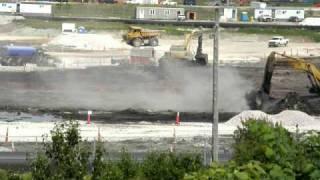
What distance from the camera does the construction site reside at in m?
33.7

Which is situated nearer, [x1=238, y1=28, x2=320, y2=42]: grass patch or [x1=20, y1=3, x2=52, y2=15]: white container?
[x1=238, y1=28, x2=320, y2=42]: grass patch

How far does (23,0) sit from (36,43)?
37.0 metres

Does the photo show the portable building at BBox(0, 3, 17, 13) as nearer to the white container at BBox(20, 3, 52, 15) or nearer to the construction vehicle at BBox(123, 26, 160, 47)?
the white container at BBox(20, 3, 52, 15)

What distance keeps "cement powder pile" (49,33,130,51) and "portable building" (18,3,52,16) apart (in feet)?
63.9

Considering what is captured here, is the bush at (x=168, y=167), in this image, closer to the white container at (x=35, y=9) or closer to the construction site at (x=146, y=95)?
the construction site at (x=146, y=95)

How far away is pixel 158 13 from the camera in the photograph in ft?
337

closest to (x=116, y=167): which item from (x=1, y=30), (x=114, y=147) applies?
(x=114, y=147)

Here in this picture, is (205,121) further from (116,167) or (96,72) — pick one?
(116,167)

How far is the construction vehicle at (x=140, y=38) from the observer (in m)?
77.2

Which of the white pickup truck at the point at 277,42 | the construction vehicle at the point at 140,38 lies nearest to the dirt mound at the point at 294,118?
the construction vehicle at the point at 140,38

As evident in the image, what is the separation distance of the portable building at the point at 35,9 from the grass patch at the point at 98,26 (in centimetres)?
643

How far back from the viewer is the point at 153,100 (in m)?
45.8

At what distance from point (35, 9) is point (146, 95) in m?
58.4

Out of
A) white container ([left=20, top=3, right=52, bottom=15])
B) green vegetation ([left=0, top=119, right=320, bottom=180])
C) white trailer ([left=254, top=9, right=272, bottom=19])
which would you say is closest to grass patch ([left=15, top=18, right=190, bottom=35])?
white container ([left=20, top=3, right=52, bottom=15])
